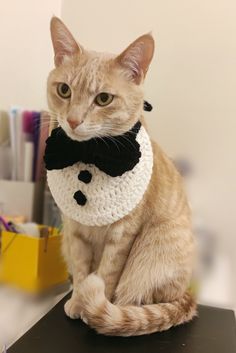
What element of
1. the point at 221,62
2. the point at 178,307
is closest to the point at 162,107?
the point at 221,62

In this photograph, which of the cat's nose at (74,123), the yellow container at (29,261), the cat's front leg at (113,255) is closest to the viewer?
the cat's nose at (74,123)

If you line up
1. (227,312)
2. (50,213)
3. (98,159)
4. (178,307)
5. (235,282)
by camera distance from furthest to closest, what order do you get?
(50,213)
(235,282)
(227,312)
(178,307)
(98,159)

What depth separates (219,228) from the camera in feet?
4.40

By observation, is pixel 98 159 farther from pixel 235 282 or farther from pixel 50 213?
pixel 235 282

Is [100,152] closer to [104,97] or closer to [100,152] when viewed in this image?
[100,152]

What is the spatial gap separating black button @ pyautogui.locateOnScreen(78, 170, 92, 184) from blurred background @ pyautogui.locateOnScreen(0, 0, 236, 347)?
20.2 inches

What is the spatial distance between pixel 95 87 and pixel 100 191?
239mm

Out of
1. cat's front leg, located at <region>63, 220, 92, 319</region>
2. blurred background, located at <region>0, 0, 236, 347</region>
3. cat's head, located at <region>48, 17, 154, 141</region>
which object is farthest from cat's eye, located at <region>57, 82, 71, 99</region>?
blurred background, located at <region>0, 0, 236, 347</region>

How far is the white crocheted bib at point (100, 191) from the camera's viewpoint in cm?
94

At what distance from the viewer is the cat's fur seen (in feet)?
2.91

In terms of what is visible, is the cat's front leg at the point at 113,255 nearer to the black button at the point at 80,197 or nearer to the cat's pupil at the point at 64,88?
the black button at the point at 80,197

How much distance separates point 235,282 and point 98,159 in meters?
0.72

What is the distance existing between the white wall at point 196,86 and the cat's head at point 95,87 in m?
0.44

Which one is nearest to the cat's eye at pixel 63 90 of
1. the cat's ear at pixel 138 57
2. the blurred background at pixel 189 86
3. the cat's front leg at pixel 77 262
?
the cat's ear at pixel 138 57
